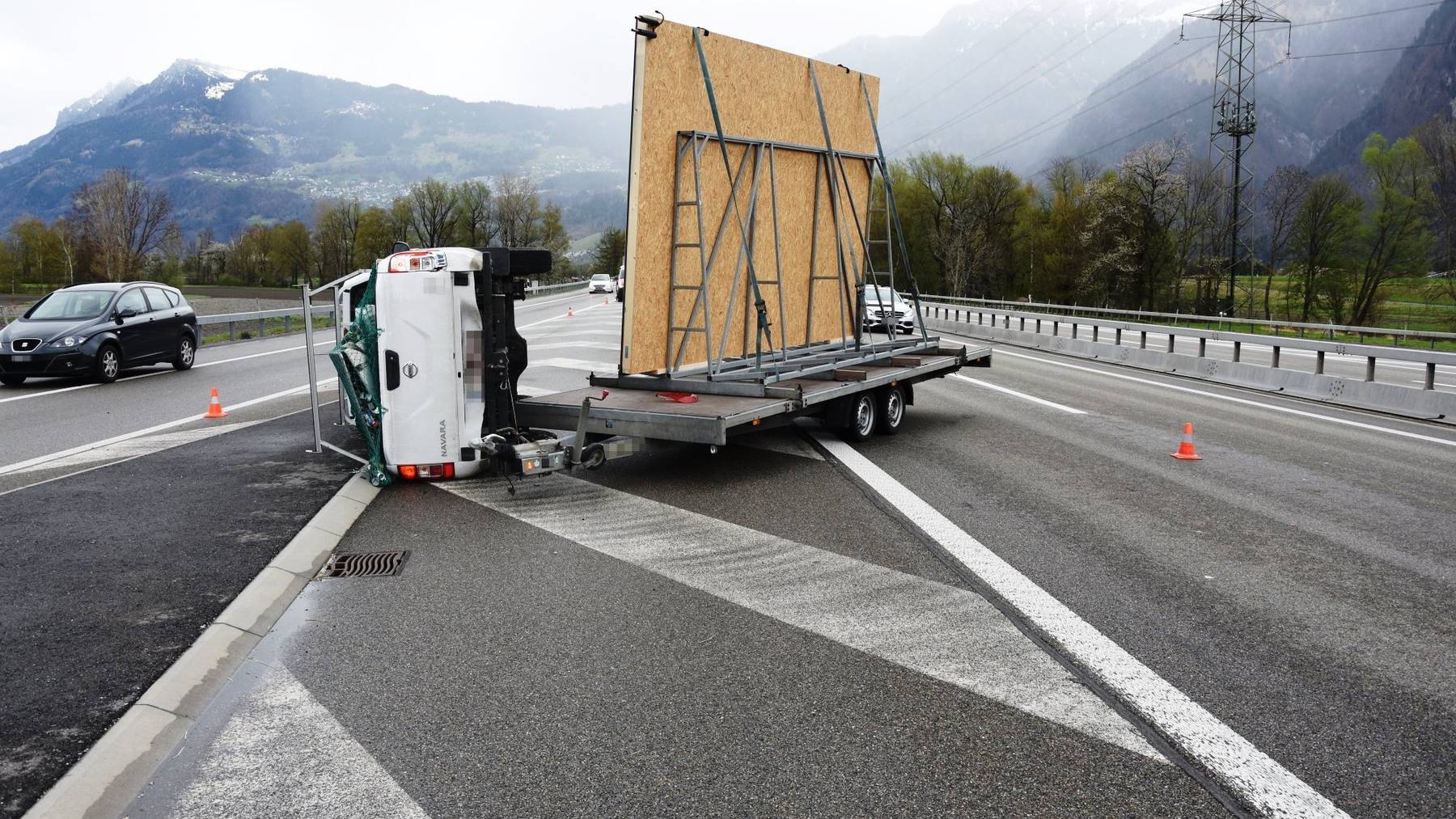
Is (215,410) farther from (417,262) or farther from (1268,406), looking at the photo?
(1268,406)

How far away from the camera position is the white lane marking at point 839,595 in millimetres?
4488

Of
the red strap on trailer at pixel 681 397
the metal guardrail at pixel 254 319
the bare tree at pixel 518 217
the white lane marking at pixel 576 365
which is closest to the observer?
the red strap on trailer at pixel 681 397

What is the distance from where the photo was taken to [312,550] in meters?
6.70

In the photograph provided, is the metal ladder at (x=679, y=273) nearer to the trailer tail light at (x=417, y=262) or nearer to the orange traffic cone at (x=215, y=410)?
the trailer tail light at (x=417, y=262)

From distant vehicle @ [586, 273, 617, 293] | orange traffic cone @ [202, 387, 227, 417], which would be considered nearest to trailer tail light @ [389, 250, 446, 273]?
orange traffic cone @ [202, 387, 227, 417]

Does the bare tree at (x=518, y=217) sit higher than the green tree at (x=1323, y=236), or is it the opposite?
the bare tree at (x=518, y=217)

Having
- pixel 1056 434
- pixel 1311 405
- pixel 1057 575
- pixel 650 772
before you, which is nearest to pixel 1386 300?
pixel 1311 405

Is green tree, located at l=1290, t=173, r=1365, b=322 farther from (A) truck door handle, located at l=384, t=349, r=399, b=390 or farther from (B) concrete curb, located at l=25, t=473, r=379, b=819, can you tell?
(B) concrete curb, located at l=25, t=473, r=379, b=819

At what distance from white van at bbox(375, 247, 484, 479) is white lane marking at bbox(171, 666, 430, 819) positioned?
4.24 m

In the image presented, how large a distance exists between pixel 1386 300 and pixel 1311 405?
46.5 meters

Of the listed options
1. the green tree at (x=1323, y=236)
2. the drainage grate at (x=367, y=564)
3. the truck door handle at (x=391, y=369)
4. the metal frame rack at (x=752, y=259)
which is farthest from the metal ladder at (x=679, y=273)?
the green tree at (x=1323, y=236)

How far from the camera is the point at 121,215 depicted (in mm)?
97188

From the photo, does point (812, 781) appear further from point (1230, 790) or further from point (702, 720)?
point (1230, 790)

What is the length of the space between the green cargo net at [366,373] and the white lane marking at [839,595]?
0.73m
